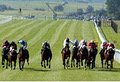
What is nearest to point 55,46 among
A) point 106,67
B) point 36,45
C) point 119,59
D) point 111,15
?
point 36,45

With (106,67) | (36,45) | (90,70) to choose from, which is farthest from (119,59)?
(36,45)

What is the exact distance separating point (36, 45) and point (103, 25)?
36.8 m

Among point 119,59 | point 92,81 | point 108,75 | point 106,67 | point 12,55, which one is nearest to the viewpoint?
point 92,81

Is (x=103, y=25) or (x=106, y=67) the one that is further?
(x=103, y=25)

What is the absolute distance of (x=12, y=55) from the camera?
25.7 m

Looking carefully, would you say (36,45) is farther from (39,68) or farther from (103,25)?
(103,25)

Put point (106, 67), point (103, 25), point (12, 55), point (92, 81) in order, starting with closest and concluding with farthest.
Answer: point (92, 81) → point (12, 55) → point (106, 67) → point (103, 25)

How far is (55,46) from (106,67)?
581 inches

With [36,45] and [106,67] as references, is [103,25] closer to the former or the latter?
[36,45]

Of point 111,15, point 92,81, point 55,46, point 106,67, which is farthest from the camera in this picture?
point 111,15

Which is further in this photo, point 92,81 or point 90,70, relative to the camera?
point 90,70

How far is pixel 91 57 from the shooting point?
1059 inches

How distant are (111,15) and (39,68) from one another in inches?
5627

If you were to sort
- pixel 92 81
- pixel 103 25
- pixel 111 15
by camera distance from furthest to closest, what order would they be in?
pixel 111 15 → pixel 103 25 → pixel 92 81
